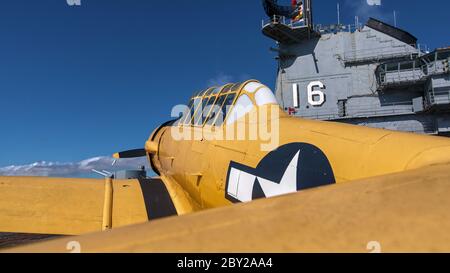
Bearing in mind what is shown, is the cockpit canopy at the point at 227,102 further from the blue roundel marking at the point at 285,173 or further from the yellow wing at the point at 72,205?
the yellow wing at the point at 72,205

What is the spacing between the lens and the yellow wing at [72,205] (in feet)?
18.4

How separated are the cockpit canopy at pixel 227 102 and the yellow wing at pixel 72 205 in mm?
1880

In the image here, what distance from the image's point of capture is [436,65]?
2461 cm

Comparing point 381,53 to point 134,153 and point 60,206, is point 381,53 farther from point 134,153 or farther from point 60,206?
point 60,206

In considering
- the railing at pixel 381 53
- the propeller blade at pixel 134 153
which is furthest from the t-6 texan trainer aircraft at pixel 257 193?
the railing at pixel 381 53

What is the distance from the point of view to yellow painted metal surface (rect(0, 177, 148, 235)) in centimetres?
558

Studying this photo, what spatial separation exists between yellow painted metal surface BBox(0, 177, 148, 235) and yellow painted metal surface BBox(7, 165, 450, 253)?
488cm

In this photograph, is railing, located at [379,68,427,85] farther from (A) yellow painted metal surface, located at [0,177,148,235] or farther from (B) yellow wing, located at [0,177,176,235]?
(A) yellow painted metal surface, located at [0,177,148,235]

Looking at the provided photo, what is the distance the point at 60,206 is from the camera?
598 cm

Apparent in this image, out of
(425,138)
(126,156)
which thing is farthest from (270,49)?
(425,138)

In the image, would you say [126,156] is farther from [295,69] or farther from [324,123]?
[295,69]

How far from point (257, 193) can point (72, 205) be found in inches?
159
